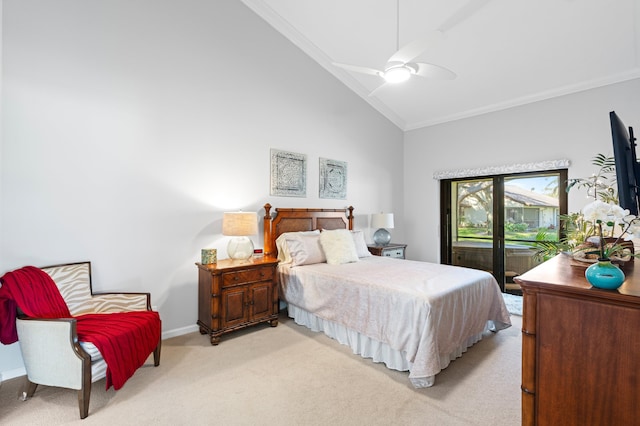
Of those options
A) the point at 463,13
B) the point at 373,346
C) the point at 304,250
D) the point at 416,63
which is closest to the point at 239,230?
the point at 304,250

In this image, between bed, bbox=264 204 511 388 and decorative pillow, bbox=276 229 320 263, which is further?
decorative pillow, bbox=276 229 320 263

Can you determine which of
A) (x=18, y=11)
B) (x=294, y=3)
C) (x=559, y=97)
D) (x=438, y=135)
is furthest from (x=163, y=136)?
(x=559, y=97)

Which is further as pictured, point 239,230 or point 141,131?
point 239,230

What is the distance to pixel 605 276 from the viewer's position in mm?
1205

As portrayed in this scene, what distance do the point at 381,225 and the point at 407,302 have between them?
2731 mm

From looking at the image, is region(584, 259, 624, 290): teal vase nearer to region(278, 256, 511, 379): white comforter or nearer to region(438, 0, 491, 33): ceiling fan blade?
region(278, 256, 511, 379): white comforter

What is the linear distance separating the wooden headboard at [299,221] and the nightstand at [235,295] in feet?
1.76

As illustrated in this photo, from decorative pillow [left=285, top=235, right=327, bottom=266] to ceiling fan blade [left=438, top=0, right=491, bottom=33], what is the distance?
118 inches

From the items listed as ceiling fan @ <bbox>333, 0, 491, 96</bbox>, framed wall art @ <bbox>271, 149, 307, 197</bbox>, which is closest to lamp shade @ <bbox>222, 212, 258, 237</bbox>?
framed wall art @ <bbox>271, 149, 307, 197</bbox>

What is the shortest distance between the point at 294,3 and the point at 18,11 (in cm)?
269

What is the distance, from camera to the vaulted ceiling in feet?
10.5

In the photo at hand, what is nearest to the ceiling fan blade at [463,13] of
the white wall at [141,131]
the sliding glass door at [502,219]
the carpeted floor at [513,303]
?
the white wall at [141,131]

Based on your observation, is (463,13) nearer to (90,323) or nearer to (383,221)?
(383,221)

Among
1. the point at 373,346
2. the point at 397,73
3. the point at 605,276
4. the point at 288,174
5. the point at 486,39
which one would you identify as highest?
the point at 486,39
